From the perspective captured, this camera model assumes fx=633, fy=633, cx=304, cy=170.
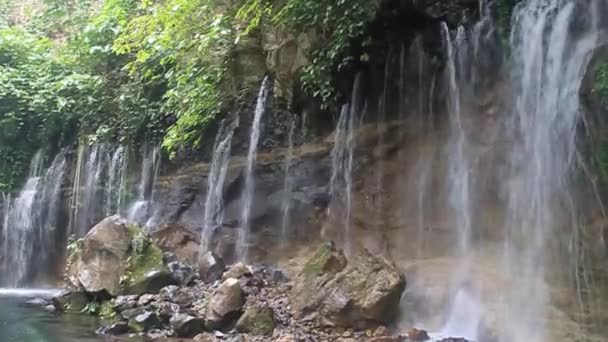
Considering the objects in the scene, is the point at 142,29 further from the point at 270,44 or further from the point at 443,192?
the point at 443,192

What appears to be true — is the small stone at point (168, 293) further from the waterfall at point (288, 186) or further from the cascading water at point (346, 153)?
the cascading water at point (346, 153)

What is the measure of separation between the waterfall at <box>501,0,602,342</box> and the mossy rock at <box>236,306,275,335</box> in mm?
2793

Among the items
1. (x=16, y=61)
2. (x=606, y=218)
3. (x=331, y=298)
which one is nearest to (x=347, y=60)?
(x=331, y=298)

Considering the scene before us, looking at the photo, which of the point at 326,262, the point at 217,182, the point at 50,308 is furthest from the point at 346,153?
the point at 50,308

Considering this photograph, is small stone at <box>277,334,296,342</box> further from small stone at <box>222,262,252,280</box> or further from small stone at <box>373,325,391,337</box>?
small stone at <box>222,262,252,280</box>

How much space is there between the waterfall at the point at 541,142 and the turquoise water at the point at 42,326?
5254 millimetres

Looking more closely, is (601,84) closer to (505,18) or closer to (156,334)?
(505,18)

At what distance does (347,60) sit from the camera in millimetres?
9969

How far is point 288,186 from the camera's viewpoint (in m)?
11.8

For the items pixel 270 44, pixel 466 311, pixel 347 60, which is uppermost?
pixel 270 44

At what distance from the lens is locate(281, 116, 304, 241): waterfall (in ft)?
38.4

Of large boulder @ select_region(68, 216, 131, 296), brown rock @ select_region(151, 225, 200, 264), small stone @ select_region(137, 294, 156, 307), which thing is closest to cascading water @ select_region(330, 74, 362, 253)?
small stone @ select_region(137, 294, 156, 307)

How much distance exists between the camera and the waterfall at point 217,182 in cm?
1266

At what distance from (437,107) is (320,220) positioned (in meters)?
3.01
